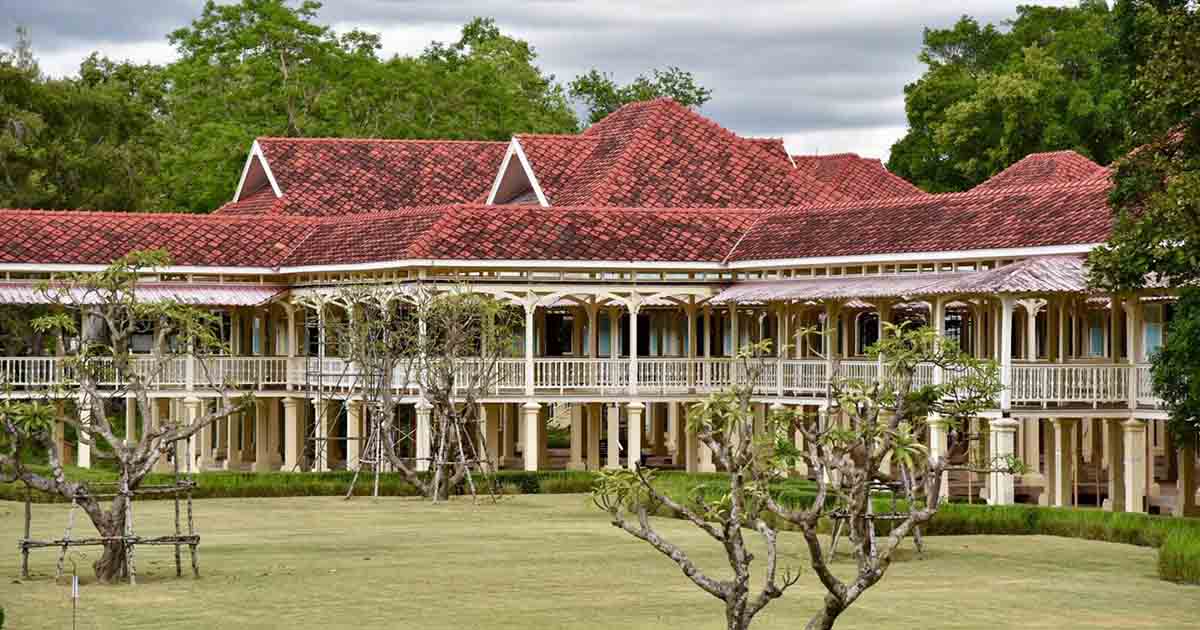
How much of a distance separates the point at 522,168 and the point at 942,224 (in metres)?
13.9

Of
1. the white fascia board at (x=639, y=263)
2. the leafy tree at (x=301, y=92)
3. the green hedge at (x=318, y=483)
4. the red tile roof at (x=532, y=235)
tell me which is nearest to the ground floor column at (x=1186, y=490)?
the white fascia board at (x=639, y=263)

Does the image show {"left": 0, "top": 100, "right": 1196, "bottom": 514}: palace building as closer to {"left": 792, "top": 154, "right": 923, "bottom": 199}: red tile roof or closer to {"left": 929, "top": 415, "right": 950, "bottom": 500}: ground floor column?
{"left": 929, "top": 415, "right": 950, "bottom": 500}: ground floor column

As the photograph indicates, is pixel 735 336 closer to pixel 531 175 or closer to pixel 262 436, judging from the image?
pixel 531 175

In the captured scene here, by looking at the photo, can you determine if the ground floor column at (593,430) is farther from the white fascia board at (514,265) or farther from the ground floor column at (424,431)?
Answer: the ground floor column at (424,431)

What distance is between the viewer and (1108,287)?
3238 centimetres

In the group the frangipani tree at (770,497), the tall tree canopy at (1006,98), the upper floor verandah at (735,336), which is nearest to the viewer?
the frangipani tree at (770,497)

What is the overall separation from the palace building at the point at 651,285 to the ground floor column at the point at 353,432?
10 centimetres

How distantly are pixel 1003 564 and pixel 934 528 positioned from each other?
4106 millimetres

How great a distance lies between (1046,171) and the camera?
55.5 metres

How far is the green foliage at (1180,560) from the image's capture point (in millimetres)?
27672

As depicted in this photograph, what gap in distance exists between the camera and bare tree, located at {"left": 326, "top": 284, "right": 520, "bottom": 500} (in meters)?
42.7

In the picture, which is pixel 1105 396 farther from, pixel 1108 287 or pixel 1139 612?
pixel 1139 612

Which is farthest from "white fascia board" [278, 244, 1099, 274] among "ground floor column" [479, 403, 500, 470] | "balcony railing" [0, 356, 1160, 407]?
"ground floor column" [479, 403, 500, 470]

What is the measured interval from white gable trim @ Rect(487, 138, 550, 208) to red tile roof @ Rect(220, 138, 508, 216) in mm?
2596
